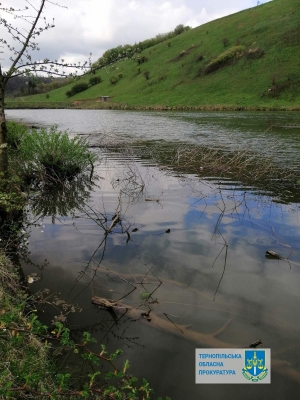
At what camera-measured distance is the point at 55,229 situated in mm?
8250

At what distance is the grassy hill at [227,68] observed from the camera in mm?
58188

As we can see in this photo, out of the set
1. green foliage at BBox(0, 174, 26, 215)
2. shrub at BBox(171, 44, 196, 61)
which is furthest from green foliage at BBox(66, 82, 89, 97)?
green foliage at BBox(0, 174, 26, 215)

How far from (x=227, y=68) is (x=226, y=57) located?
3512 millimetres

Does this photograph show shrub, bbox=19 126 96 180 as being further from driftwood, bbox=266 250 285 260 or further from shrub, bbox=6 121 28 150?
driftwood, bbox=266 250 285 260

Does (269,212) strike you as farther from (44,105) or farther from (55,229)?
A: (44,105)

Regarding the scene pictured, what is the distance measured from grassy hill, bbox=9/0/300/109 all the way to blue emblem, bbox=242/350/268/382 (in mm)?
52117

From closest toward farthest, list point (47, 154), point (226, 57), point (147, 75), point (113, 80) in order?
point (47, 154) → point (226, 57) → point (147, 75) → point (113, 80)

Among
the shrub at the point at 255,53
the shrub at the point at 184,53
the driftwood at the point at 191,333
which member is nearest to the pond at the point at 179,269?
the driftwood at the point at 191,333

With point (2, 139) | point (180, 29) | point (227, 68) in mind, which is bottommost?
point (2, 139)

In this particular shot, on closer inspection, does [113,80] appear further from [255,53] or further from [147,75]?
[255,53]

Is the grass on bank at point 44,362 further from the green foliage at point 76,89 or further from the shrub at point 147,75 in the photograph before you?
the green foliage at point 76,89

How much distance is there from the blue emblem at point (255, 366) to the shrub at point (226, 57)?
7769 centimetres

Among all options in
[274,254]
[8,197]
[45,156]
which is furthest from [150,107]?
[274,254]

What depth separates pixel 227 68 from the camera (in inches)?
2803
